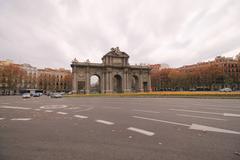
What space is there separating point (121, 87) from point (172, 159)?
6170 cm

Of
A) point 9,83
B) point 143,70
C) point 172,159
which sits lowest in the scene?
point 172,159

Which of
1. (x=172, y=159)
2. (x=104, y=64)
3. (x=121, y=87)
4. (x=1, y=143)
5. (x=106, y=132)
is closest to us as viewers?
(x=172, y=159)

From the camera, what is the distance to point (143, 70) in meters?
69.9

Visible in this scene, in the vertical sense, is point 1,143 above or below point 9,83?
below

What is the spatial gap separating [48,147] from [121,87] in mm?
60926

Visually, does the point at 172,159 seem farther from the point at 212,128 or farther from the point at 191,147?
the point at 212,128

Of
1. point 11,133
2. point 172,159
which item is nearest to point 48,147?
point 11,133

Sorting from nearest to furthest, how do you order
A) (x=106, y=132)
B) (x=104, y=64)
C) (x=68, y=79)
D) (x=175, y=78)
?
(x=106, y=132), (x=104, y=64), (x=175, y=78), (x=68, y=79)

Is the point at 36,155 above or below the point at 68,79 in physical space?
below

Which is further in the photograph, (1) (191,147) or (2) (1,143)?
(2) (1,143)

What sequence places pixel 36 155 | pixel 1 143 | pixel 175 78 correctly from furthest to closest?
pixel 175 78 → pixel 1 143 → pixel 36 155

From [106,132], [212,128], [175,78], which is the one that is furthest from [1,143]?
[175,78]

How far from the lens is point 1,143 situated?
15.9ft

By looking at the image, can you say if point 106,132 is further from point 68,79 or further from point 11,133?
point 68,79
